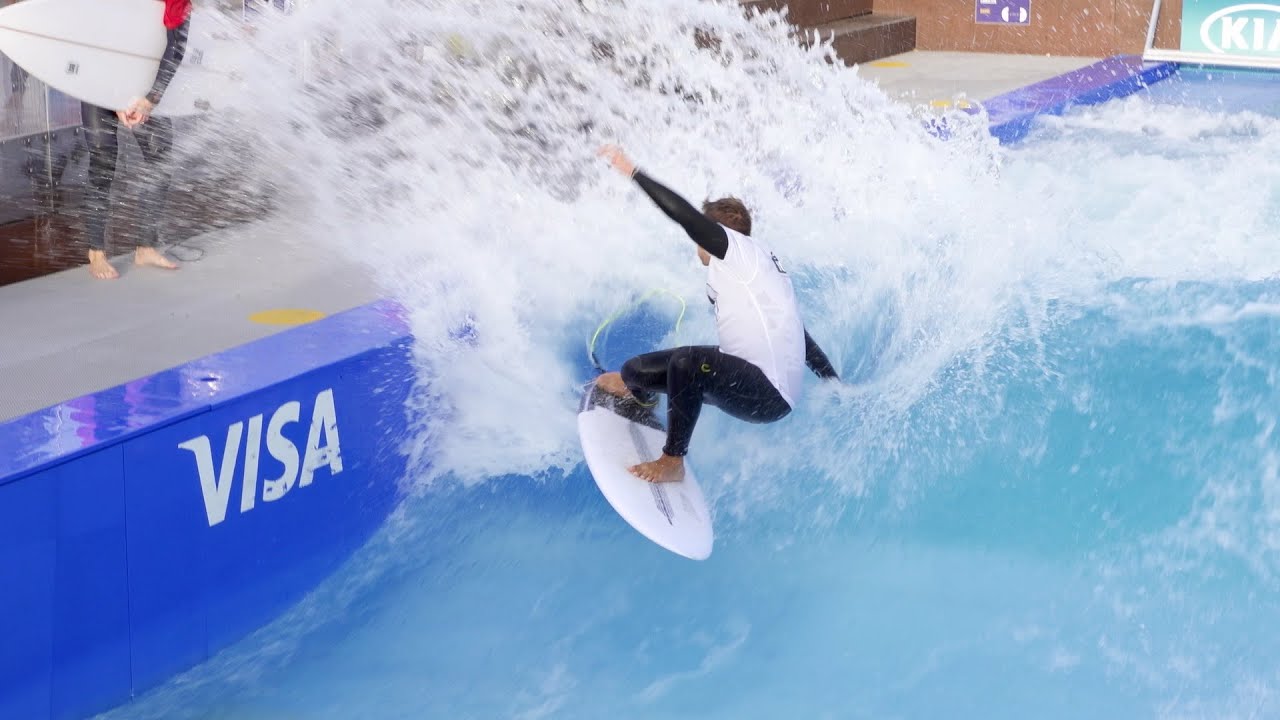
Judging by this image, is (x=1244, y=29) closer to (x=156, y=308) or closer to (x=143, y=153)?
(x=143, y=153)

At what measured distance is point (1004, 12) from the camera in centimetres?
1113

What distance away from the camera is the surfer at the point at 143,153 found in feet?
15.1

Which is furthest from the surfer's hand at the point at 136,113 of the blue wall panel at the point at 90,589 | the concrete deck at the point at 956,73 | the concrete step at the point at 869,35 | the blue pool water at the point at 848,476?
the concrete step at the point at 869,35

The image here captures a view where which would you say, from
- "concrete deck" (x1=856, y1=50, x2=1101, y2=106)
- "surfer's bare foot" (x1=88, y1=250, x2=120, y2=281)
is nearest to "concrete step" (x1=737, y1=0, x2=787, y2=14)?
"concrete deck" (x1=856, y1=50, x2=1101, y2=106)

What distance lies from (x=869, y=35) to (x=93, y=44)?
7.18 metres

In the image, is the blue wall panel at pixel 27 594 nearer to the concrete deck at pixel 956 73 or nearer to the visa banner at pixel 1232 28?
the concrete deck at pixel 956 73

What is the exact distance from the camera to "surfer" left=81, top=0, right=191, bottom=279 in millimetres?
4605

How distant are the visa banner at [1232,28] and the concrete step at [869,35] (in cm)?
222

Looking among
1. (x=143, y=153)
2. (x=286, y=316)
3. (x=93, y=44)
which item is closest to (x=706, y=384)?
(x=286, y=316)

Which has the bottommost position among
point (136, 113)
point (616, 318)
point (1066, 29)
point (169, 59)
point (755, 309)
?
point (616, 318)

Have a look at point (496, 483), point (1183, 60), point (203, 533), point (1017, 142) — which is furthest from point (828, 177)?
point (1183, 60)

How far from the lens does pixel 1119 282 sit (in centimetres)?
553

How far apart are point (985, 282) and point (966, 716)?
236 centimetres

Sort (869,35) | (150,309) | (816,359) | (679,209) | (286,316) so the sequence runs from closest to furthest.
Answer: (679,209) < (816,359) < (286,316) < (150,309) < (869,35)
